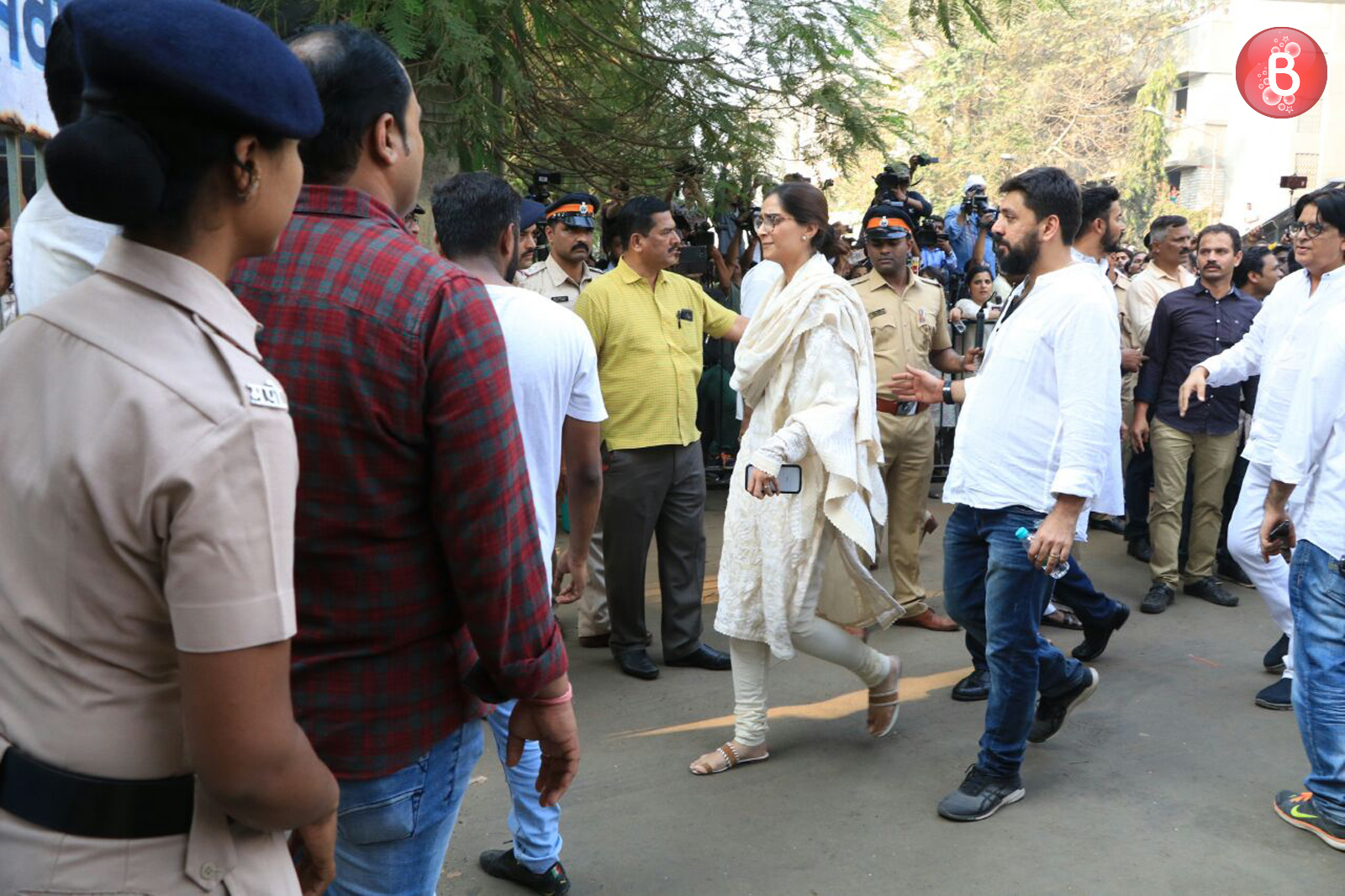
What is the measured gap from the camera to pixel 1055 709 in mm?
4516

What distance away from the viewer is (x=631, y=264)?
18.5 feet

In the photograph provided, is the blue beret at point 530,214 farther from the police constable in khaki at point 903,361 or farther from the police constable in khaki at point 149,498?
the police constable in khaki at point 149,498

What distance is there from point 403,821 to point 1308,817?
324 centimetres

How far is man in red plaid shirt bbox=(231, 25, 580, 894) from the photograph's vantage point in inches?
68.0

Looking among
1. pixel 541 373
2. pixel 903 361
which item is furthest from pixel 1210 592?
pixel 541 373

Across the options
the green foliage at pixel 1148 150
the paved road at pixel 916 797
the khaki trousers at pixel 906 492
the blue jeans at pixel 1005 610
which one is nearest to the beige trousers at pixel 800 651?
the paved road at pixel 916 797

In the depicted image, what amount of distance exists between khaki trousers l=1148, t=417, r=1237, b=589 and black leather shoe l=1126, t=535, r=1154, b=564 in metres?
0.63

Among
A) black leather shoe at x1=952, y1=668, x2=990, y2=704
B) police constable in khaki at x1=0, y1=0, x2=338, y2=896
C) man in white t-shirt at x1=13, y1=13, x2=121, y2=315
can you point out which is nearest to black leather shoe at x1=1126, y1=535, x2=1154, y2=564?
black leather shoe at x1=952, y1=668, x2=990, y2=704

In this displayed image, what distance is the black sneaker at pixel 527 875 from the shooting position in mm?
3488

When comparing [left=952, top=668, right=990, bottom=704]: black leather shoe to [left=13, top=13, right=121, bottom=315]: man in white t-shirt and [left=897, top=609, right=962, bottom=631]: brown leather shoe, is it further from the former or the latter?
[left=13, top=13, right=121, bottom=315]: man in white t-shirt

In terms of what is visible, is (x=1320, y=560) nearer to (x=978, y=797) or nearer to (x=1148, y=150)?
(x=978, y=797)

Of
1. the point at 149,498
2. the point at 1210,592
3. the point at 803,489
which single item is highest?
the point at 149,498

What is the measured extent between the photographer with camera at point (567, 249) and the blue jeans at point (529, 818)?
3.18 meters

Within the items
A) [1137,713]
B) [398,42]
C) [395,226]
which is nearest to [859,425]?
[1137,713]
